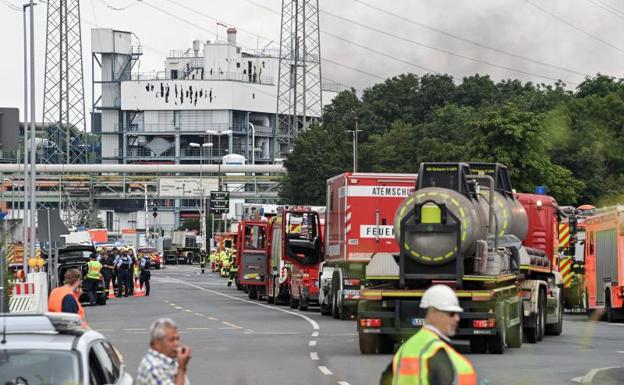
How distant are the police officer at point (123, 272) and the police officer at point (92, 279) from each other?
10.0m

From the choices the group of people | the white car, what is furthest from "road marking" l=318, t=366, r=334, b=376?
the group of people

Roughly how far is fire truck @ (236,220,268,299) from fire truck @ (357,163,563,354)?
27.3m

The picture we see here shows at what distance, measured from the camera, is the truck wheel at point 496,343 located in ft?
82.2

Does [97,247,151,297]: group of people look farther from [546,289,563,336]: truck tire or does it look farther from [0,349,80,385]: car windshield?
[0,349,80,385]: car windshield

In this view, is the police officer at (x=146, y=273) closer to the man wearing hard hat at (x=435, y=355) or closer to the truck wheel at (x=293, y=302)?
the truck wheel at (x=293, y=302)

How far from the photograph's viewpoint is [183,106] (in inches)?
7382

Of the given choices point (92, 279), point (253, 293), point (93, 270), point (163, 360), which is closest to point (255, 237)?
Answer: point (253, 293)

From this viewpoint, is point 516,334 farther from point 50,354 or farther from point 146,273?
point 146,273

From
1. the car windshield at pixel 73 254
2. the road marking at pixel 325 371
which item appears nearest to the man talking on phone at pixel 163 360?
the road marking at pixel 325 371

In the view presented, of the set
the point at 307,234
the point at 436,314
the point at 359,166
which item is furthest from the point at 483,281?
the point at 359,166

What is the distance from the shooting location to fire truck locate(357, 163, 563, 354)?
79.1 feet

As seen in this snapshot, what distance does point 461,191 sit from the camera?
24750 millimetres

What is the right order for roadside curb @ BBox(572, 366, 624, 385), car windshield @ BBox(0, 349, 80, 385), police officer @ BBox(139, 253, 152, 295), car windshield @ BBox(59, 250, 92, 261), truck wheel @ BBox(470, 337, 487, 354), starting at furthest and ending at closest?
police officer @ BBox(139, 253, 152, 295), car windshield @ BBox(59, 250, 92, 261), truck wheel @ BBox(470, 337, 487, 354), roadside curb @ BBox(572, 366, 624, 385), car windshield @ BBox(0, 349, 80, 385)

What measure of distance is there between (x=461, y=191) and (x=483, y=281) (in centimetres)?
156
